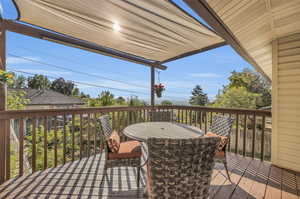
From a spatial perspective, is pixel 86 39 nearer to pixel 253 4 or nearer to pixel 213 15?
pixel 213 15

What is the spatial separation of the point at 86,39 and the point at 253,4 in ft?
9.92

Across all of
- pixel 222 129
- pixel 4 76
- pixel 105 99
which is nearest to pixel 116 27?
pixel 4 76

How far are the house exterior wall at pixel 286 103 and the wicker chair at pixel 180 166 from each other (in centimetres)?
243

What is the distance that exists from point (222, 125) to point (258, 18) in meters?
1.67

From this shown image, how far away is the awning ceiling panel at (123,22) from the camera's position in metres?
2.06

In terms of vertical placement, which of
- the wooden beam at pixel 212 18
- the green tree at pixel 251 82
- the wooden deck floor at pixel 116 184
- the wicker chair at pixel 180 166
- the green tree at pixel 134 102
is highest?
the green tree at pixel 251 82

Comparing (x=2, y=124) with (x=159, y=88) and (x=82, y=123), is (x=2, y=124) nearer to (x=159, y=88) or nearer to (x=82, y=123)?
(x=82, y=123)

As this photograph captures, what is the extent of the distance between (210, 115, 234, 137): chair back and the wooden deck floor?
0.69m

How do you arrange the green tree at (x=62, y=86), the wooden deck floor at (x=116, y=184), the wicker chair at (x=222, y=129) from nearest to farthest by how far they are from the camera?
the wooden deck floor at (x=116, y=184), the wicker chair at (x=222, y=129), the green tree at (x=62, y=86)

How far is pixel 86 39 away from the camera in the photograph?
10.9 feet

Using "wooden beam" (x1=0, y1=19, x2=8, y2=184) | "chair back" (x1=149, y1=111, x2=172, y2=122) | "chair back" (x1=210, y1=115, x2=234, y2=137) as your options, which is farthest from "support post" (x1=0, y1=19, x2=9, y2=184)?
"chair back" (x1=210, y1=115, x2=234, y2=137)

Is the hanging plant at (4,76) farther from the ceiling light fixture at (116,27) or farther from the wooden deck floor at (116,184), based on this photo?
the ceiling light fixture at (116,27)

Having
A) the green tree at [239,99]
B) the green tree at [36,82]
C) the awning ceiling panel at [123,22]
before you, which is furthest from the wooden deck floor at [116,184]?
the green tree at [36,82]

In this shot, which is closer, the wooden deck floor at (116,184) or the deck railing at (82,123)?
the wooden deck floor at (116,184)
